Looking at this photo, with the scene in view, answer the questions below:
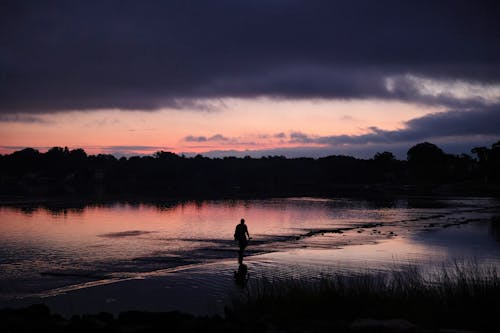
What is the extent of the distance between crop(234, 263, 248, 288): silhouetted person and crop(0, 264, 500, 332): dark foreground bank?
5.93 m

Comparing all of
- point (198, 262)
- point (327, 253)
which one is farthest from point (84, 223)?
point (327, 253)

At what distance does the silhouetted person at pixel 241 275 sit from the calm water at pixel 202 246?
415 millimetres

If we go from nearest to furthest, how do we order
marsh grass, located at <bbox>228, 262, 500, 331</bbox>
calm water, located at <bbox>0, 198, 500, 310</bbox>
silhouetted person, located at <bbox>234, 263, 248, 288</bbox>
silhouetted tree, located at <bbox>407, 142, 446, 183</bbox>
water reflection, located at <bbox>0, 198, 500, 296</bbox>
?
marsh grass, located at <bbox>228, 262, 500, 331</bbox>
silhouetted person, located at <bbox>234, 263, 248, 288</bbox>
calm water, located at <bbox>0, 198, 500, 310</bbox>
water reflection, located at <bbox>0, 198, 500, 296</bbox>
silhouetted tree, located at <bbox>407, 142, 446, 183</bbox>

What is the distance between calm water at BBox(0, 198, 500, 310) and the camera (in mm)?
23094

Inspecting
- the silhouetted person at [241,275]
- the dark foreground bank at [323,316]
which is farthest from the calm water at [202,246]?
the dark foreground bank at [323,316]

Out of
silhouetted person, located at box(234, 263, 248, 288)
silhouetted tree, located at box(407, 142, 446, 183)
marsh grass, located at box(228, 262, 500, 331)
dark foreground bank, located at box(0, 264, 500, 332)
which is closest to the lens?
dark foreground bank, located at box(0, 264, 500, 332)

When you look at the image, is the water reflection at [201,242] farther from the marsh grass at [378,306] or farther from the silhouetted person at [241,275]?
the marsh grass at [378,306]

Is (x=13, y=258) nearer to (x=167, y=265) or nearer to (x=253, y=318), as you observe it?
(x=167, y=265)

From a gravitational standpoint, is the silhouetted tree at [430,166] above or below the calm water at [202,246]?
above

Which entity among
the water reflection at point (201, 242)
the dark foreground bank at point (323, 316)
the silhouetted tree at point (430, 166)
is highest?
the silhouetted tree at point (430, 166)

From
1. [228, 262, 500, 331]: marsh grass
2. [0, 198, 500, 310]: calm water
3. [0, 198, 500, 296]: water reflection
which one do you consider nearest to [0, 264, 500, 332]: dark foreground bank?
[228, 262, 500, 331]: marsh grass

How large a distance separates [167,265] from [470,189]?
13552cm

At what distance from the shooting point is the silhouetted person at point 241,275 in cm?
2044

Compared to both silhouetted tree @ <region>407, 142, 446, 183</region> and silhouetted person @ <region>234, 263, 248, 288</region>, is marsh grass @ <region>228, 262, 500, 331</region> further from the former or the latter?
silhouetted tree @ <region>407, 142, 446, 183</region>
